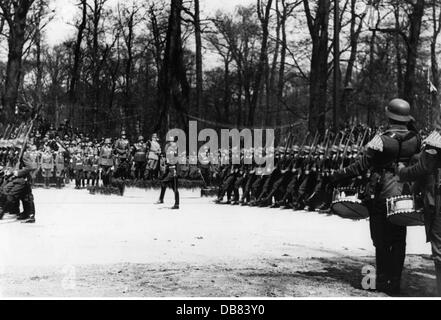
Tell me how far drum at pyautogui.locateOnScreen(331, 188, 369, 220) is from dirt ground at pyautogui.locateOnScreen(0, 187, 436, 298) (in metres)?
0.69

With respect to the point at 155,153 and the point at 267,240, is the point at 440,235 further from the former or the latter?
the point at 155,153

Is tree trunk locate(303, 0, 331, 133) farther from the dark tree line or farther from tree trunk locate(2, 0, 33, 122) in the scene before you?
tree trunk locate(2, 0, 33, 122)

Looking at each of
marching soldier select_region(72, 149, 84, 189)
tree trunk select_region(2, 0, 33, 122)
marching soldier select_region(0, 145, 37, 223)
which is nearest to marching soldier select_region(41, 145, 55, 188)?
marching soldier select_region(72, 149, 84, 189)

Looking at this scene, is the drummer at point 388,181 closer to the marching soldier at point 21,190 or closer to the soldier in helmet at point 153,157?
the marching soldier at point 21,190

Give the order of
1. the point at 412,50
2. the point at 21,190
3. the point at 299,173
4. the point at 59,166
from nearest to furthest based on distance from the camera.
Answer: the point at 21,190 < the point at 299,173 < the point at 412,50 < the point at 59,166

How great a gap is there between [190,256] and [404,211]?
10.7ft

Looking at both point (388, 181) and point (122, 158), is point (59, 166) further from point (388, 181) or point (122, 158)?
point (388, 181)

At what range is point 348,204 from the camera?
6262 millimetres

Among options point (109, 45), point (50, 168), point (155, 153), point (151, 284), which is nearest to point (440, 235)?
point (151, 284)

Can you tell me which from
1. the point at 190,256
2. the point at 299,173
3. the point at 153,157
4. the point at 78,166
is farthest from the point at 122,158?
the point at 190,256

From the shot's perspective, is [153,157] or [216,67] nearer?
[153,157]

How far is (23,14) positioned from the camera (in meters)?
25.0

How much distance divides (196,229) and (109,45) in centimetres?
2961

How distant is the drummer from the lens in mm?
5906
